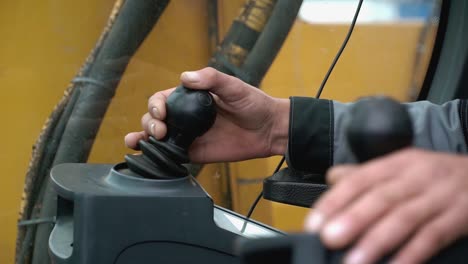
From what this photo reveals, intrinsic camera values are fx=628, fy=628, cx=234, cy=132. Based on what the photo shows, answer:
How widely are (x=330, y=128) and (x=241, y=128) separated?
0.22 metres

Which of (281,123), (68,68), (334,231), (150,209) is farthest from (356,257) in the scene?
(68,68)

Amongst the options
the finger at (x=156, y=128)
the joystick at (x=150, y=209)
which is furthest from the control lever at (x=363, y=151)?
the finger at (x=156, y=128)

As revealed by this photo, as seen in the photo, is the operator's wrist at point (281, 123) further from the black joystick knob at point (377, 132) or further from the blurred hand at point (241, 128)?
the black joystick knob at point (377, 132)

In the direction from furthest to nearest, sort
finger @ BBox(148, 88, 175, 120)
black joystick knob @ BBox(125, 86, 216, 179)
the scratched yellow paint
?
the scratched yellow paint → finger @ BBox(148, 88, 175, 120) → black joystick knob @ BBox(125, 86, 216, 179)

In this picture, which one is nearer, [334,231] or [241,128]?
[334,231]

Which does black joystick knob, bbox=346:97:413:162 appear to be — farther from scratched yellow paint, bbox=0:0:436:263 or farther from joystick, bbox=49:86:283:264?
scratched yellow paint, bbox=0:0:436:263

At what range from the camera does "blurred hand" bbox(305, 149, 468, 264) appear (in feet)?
1.53

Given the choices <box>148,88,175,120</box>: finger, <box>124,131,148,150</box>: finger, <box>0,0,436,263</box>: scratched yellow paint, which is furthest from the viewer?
<box>0,0,436,263</box>: scratched yellow paint

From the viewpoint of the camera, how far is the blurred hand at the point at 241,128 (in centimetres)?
125

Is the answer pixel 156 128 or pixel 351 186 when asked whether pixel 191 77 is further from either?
pixel 351 186

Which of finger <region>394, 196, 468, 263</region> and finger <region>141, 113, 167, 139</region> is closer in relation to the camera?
finger <region>394, 196, 468, 263</region>

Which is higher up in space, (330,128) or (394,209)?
(394,209)

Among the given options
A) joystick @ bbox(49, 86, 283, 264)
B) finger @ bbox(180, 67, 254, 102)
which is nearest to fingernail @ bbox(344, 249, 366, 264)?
joystick @ bbox(49, 86, 283, 264)

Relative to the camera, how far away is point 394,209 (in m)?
0.48
